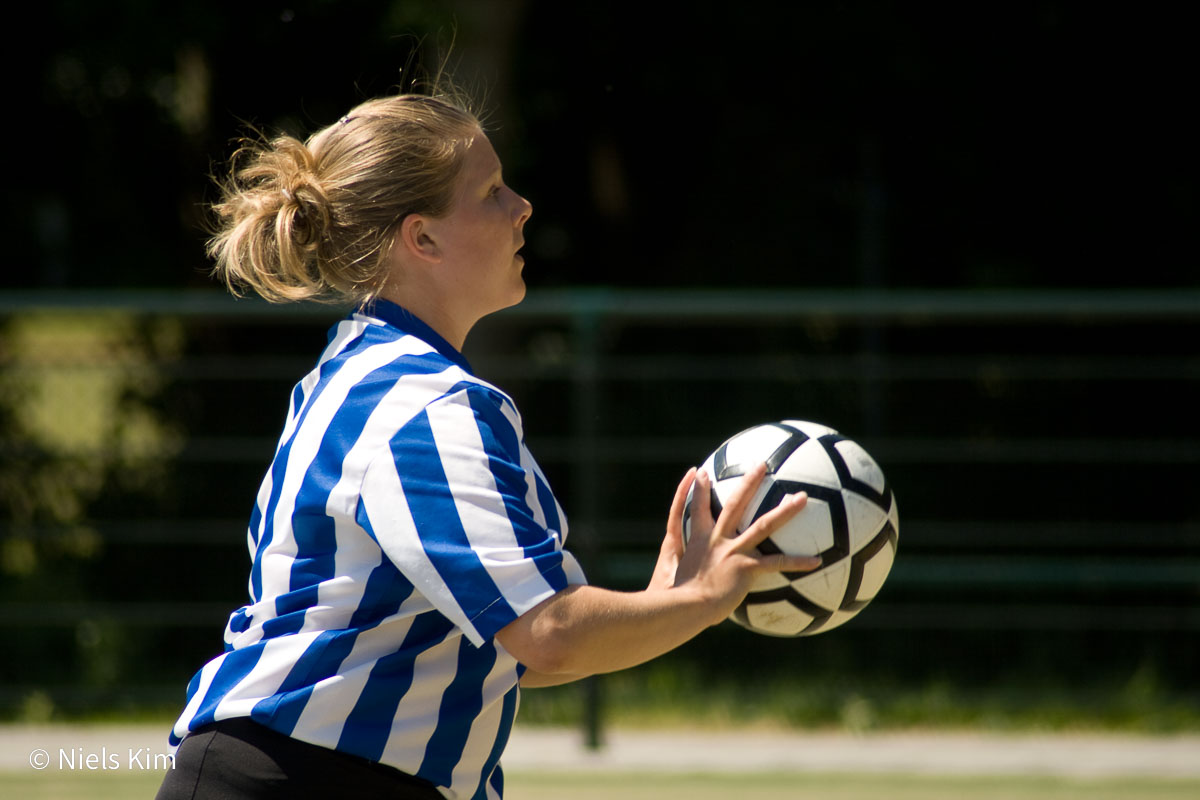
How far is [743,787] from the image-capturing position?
5.29 m

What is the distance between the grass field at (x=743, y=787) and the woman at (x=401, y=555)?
3.18 m

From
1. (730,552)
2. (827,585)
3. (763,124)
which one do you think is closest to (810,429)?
(827,585)

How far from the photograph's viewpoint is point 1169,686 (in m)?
6.43

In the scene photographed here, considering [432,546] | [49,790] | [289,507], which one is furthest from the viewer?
[49,790]

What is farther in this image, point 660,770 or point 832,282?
→ point 832,282

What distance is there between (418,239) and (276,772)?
85 cm

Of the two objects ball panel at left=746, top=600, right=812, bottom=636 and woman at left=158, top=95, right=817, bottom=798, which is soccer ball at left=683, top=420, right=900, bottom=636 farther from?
woman at left=158, top=95, right=817, bottom=798

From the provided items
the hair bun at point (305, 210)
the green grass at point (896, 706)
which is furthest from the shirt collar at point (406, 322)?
the green grass at point (896, 706)

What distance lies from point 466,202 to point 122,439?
4749mm

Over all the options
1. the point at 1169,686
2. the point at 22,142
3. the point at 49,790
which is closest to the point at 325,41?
the point at 22,142

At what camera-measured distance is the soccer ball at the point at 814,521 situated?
2.25 m

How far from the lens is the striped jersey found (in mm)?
1830

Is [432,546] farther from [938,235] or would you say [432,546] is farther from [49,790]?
[938,235]

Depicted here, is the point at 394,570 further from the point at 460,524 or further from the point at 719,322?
the point at 719,322
